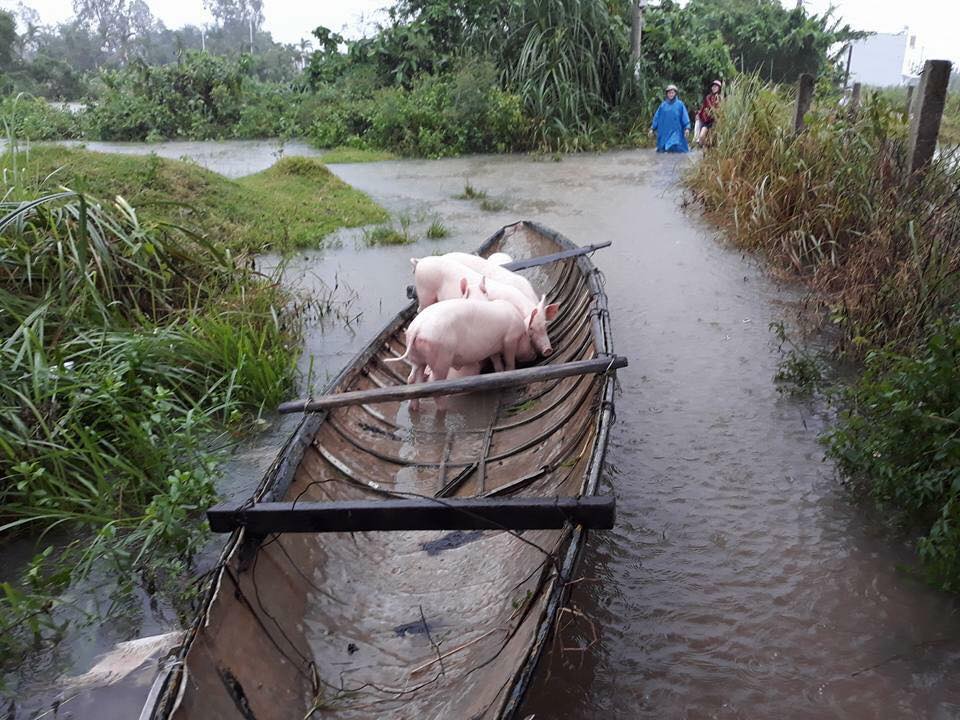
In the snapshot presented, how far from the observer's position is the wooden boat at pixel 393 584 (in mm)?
2404

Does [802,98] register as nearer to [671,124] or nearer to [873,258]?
[873,258]

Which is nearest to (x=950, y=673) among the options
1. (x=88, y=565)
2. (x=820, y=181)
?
(x=88, y=565)

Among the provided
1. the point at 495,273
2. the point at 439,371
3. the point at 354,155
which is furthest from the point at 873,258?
the point at 354,155

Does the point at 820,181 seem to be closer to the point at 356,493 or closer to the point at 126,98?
the point at 356,493

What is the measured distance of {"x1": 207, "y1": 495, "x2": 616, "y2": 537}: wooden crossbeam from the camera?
2590mm

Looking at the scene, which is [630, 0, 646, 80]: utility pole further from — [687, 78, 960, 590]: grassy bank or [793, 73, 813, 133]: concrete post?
[793, 73, 813, 133]: concrete post

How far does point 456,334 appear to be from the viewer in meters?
4.44

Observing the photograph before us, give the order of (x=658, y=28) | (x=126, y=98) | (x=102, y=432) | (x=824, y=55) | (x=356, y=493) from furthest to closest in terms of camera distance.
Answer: (x=824, y=55) < (x=126, y=98) < (x=658, y=28) < (x=102, y=432) < (x=356, y=493)

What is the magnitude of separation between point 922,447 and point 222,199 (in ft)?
28.6

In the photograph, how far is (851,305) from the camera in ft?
18.0

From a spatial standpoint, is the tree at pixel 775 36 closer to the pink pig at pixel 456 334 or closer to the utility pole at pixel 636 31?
the utility pole at pixel 636 31

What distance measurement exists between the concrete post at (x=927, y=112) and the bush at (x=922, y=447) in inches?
116

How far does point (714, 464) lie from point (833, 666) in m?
1.61

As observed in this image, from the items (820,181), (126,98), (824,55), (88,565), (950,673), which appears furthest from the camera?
(824,55)
